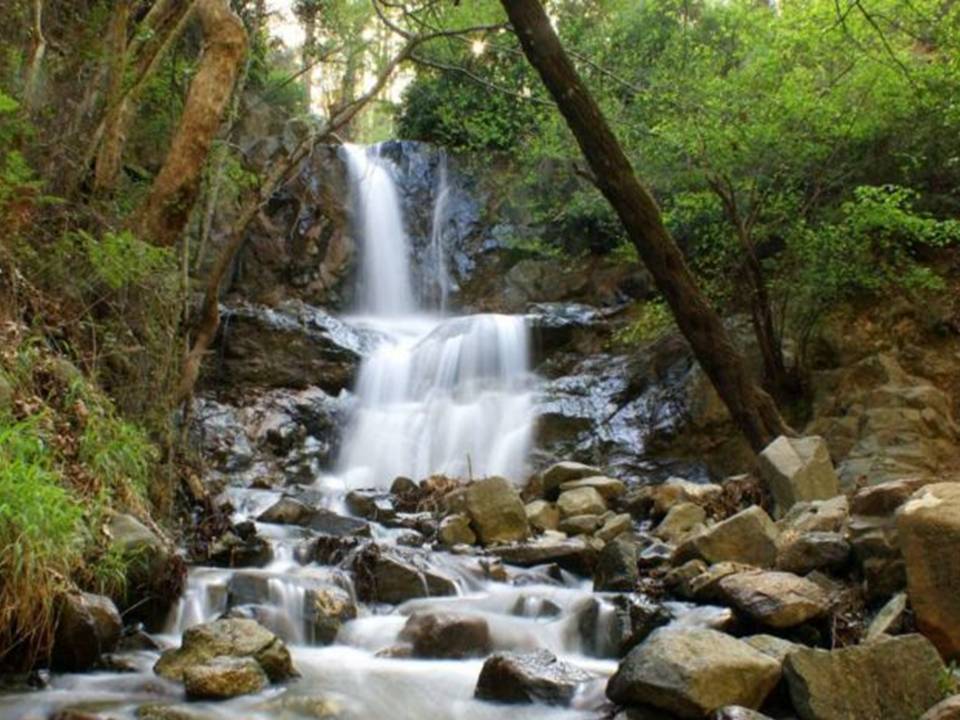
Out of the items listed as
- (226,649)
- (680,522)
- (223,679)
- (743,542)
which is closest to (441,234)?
(680,522)

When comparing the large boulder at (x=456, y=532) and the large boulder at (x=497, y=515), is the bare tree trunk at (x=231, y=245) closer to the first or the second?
the large boulder at (x=456, y=532)

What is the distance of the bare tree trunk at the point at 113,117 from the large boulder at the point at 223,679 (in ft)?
15.8

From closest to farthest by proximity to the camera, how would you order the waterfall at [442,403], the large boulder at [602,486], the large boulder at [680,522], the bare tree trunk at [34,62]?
the bare tree trunk at [34,62] < the large boulder at [680,522] < the large boulder at [602,486] < the waterfall at [442,403]

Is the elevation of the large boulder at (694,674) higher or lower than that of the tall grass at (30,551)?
lower

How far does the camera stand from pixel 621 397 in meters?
11.3

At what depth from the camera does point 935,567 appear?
3.89 metres

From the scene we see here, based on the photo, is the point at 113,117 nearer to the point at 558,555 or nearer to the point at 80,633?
the point at 80,633

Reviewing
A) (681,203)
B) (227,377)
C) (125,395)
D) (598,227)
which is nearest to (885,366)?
(681,203)

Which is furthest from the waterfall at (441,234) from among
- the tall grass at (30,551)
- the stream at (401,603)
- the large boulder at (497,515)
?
the tall grass at (30,551)

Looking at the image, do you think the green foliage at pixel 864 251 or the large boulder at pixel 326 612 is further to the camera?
the green foliage at pixel 864 251

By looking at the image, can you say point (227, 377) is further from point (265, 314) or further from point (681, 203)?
point (681, 203)

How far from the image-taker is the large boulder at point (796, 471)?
6590 mm

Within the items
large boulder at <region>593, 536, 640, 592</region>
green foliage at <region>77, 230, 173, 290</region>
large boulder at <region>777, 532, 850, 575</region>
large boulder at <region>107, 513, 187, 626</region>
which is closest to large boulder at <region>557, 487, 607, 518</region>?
large boulder at <region>593, 536, 640, 592</region>

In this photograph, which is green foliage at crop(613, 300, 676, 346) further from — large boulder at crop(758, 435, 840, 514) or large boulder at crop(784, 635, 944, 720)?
large boulder at crop(784, 635, 944, 720)
